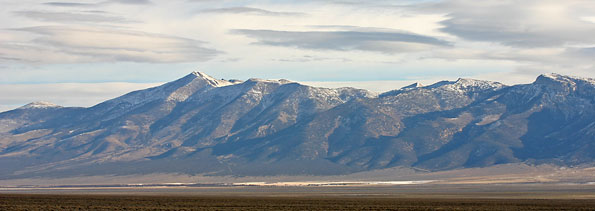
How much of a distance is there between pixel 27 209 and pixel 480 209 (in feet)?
189

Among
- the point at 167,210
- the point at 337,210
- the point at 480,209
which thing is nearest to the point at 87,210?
the point at 167,210

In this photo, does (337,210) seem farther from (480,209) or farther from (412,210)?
(480,209)

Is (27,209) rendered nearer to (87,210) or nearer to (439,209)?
(87,210)

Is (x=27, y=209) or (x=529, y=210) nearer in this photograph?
(x=27, y=209)

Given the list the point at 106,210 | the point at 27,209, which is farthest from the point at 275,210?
the point at 27,209

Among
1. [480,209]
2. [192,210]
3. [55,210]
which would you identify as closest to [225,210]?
[192,210]

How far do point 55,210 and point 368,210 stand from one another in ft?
128

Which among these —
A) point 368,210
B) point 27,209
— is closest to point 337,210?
point 368,210

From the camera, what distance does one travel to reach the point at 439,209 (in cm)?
11362

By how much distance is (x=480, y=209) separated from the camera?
378 ft

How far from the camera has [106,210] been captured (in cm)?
10769

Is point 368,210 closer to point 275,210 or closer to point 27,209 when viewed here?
point 275,210

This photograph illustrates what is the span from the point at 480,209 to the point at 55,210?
54.5 meters

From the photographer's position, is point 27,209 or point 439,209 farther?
point 439,209
